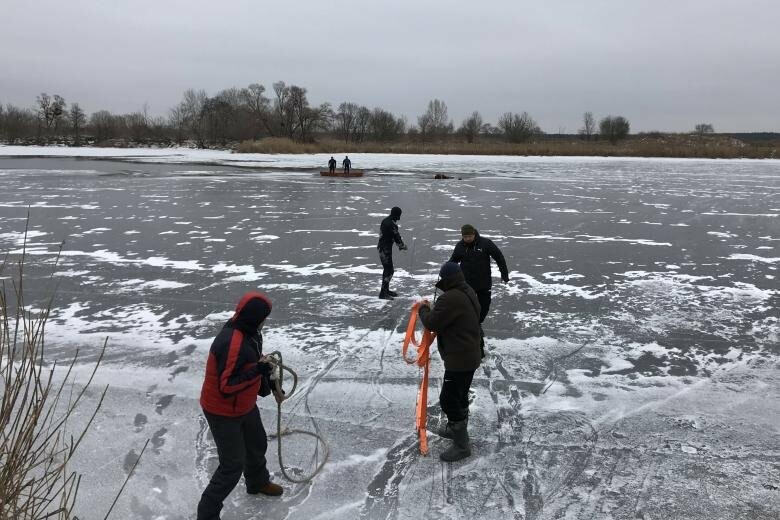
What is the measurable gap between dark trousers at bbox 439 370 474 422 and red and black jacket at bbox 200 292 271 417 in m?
1.52

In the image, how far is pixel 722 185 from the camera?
86.9 ft

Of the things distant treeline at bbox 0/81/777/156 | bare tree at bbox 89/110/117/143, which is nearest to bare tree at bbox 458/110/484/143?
distant treeline at bbox 0/81/777/156

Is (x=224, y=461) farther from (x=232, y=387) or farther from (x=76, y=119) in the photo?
(x=76, y=119)

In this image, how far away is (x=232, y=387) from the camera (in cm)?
320

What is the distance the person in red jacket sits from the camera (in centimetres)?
321

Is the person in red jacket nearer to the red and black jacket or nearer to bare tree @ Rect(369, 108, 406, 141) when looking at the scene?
the red and black jacket

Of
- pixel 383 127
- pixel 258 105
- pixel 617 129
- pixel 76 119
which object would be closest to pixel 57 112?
pixel 76 119

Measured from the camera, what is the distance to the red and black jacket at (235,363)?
3199 millimetres

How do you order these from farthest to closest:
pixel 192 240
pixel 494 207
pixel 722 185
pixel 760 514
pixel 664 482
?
pixel 722 185 < pixel 494 207 < pixel 192 240 < pixel 664 482 < pixel 760 514

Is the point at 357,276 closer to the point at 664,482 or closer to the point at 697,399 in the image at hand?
the point at 697,399

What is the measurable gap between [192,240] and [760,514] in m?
11.0

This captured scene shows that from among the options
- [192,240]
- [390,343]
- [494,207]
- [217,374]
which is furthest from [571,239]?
[217,374]

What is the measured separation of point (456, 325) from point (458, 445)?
0.95 m

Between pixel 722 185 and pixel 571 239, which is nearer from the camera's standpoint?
pixel 571 239
